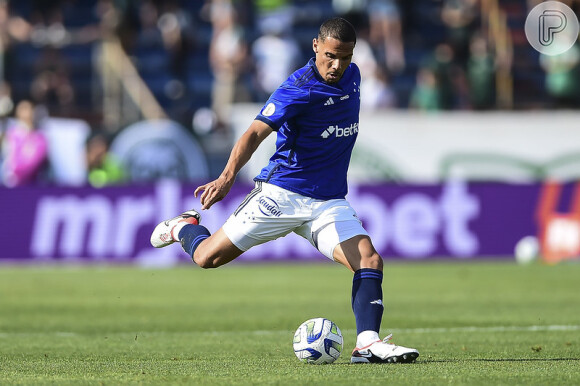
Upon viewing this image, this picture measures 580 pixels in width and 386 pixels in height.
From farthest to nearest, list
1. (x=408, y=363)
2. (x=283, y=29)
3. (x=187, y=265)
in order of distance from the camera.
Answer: (x=283, y=29)
(x=187, y=265)
(x=408, y=363)

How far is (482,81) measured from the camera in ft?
72.0

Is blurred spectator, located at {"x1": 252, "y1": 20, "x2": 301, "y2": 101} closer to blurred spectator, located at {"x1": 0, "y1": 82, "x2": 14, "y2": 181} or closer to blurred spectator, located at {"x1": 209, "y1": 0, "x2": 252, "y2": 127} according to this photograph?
blurred spectator, located at {"x1": 209, "y1": 0, "x2": 252, "y2": 127}

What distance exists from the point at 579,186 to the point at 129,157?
8.23 meters

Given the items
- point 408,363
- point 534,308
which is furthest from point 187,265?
point 408,363

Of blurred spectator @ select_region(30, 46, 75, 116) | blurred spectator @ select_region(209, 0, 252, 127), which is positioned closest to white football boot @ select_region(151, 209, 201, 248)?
blurred spectator @ select_region(209, 0, 252, 127)

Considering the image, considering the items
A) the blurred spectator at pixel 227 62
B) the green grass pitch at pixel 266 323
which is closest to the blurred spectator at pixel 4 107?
the green grass pitch at pixel 266 323

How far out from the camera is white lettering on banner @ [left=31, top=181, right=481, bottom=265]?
18562 millimetres

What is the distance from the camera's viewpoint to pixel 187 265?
19.1 meters

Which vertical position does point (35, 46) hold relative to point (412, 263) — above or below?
above

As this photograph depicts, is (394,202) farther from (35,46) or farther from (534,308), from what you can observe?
(35,46)

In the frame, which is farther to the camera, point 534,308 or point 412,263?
point 412,263

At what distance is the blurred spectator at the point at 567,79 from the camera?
2133cm

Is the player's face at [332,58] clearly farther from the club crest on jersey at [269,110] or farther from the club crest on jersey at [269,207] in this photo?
the club crest on jersey at [269,207]

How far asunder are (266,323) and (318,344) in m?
3.39
